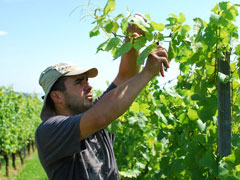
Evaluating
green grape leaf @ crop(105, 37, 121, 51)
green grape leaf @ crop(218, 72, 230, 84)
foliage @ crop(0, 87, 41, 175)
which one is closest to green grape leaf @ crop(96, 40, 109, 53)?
green grape leaf @ crop(105, 37, 121, 51)

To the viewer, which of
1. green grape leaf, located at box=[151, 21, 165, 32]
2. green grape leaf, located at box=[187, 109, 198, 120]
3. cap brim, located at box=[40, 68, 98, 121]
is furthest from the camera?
cap brim, located at box=[40, 68, 98, 121]

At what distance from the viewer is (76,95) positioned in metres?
2.16

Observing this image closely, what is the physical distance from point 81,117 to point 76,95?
0.51m

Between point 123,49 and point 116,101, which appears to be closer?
point 123,49

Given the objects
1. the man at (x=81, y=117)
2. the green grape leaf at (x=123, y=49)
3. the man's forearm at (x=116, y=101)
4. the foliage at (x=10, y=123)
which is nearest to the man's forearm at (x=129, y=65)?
the man at (x=81, y=117)

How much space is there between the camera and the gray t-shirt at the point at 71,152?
Result: 1729mm

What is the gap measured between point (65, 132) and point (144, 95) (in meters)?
2.75

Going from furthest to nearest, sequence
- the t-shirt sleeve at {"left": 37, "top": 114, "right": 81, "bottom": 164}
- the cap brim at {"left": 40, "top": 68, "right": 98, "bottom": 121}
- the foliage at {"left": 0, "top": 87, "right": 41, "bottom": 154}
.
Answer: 1. the foliage at {"left": 0, "top": 87, "right": 41, "bottom": 154}
2. the cap brim at {"left": 40, "top": 68, "right": 98, "bottom": 121}
3. the t-shirt sleeve at {"left": 37, "top": 114, "right": 81, "bottom": 164}

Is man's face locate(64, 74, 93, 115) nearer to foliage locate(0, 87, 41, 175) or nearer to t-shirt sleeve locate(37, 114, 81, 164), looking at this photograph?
t-shirt sleeve locate(37, 114, 81, 164)

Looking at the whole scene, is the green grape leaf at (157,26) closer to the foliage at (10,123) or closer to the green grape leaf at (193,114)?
the green grape leaf at (193,114)

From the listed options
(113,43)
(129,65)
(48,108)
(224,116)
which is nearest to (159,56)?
(113,43)

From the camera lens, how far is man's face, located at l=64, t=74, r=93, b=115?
2.16 meters

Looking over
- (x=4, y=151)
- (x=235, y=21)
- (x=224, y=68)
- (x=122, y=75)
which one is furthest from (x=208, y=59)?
(x=4, y=151)

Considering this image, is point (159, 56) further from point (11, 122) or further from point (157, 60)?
point (11, 122)
